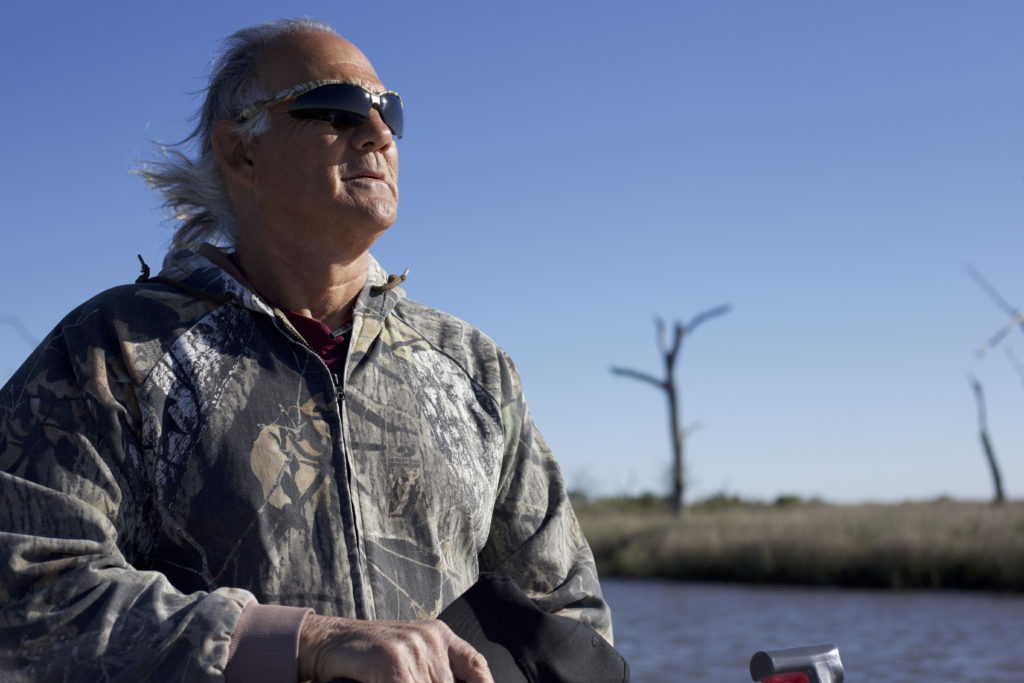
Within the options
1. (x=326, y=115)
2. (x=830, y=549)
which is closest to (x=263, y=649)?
(x=326, y=115)

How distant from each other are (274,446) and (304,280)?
44cm

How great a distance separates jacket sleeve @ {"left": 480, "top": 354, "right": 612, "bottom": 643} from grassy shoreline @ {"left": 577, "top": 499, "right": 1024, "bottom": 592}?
15.1 m

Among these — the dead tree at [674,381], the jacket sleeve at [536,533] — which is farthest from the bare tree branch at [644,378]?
the jacket sleeve at [536,533]

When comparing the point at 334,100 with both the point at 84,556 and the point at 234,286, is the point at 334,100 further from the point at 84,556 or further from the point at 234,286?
the point at 84,556

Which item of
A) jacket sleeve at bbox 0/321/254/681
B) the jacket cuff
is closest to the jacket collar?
jacket sleeve at bbox 0/321/254/681

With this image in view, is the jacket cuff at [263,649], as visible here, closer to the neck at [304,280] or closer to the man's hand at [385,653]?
the man's hand at [385,653]

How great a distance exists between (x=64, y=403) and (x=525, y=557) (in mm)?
942

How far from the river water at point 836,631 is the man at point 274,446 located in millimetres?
7401

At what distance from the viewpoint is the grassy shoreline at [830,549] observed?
15969mm

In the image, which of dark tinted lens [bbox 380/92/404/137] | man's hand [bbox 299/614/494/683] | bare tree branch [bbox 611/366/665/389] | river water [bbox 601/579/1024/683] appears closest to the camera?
man's hand [bbox 299/614/494/683]

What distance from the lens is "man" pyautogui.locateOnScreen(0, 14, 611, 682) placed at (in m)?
1.56

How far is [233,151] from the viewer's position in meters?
2.27

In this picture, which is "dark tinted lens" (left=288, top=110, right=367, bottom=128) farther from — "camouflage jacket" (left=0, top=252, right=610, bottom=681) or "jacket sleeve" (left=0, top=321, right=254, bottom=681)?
"jacket sleeve" (left=0, top=321, right=254, bottom=681)

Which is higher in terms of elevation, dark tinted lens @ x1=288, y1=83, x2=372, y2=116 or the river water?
dark tinted lens @ x1=288, y1=83, x2=372, y2=116
